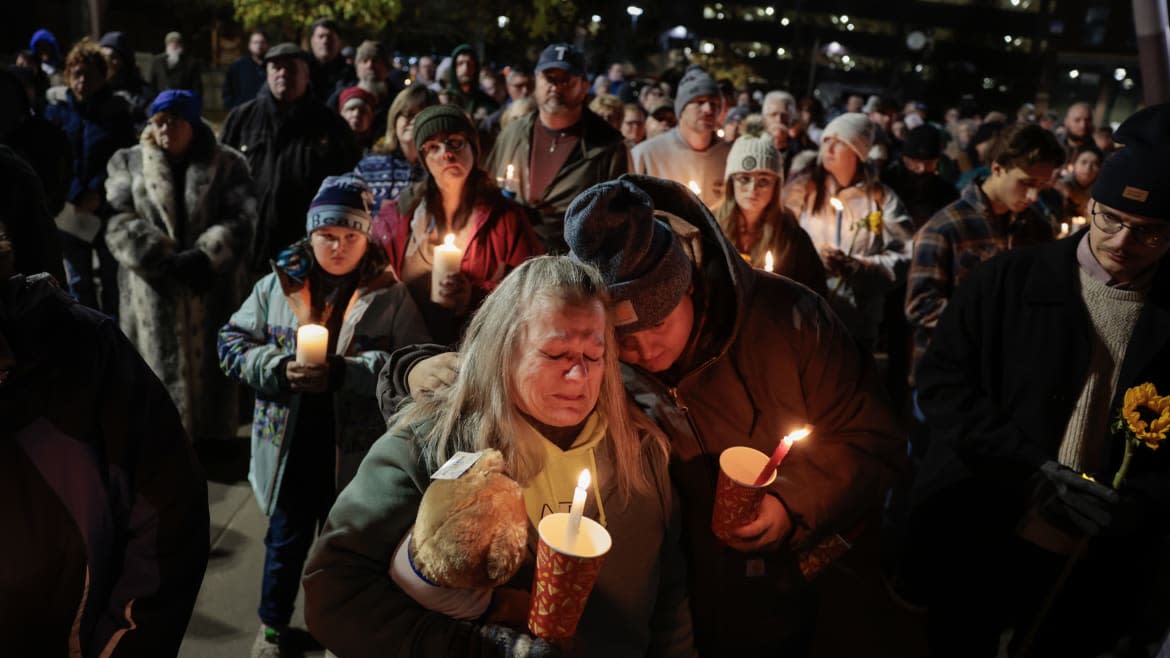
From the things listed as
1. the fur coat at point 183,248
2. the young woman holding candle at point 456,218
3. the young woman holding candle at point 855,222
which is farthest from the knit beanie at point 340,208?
the young woman holding candle at point 855,222

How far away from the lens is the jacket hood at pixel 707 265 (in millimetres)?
2287

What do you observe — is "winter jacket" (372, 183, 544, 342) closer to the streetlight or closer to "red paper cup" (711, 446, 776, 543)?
"red paper cup" (711, 446, 776, 543)

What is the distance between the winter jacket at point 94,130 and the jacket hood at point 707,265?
5312mm

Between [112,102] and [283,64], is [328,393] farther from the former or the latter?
[112,102]

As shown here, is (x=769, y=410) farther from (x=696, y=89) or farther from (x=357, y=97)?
(x=357, y=97)

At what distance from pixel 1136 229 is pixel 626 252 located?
6.30ft

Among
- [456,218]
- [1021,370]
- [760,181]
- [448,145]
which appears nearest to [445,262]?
[456,218]

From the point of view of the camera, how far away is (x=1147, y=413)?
108 inches

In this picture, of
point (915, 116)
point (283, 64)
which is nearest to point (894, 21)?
point (915, 116)

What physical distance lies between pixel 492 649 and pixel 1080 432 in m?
2.39

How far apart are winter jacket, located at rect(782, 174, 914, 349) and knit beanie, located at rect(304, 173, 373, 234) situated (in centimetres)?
286

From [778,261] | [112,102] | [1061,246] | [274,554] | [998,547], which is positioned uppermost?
[112,102]

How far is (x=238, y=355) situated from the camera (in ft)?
11.4

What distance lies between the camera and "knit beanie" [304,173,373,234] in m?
3.56
